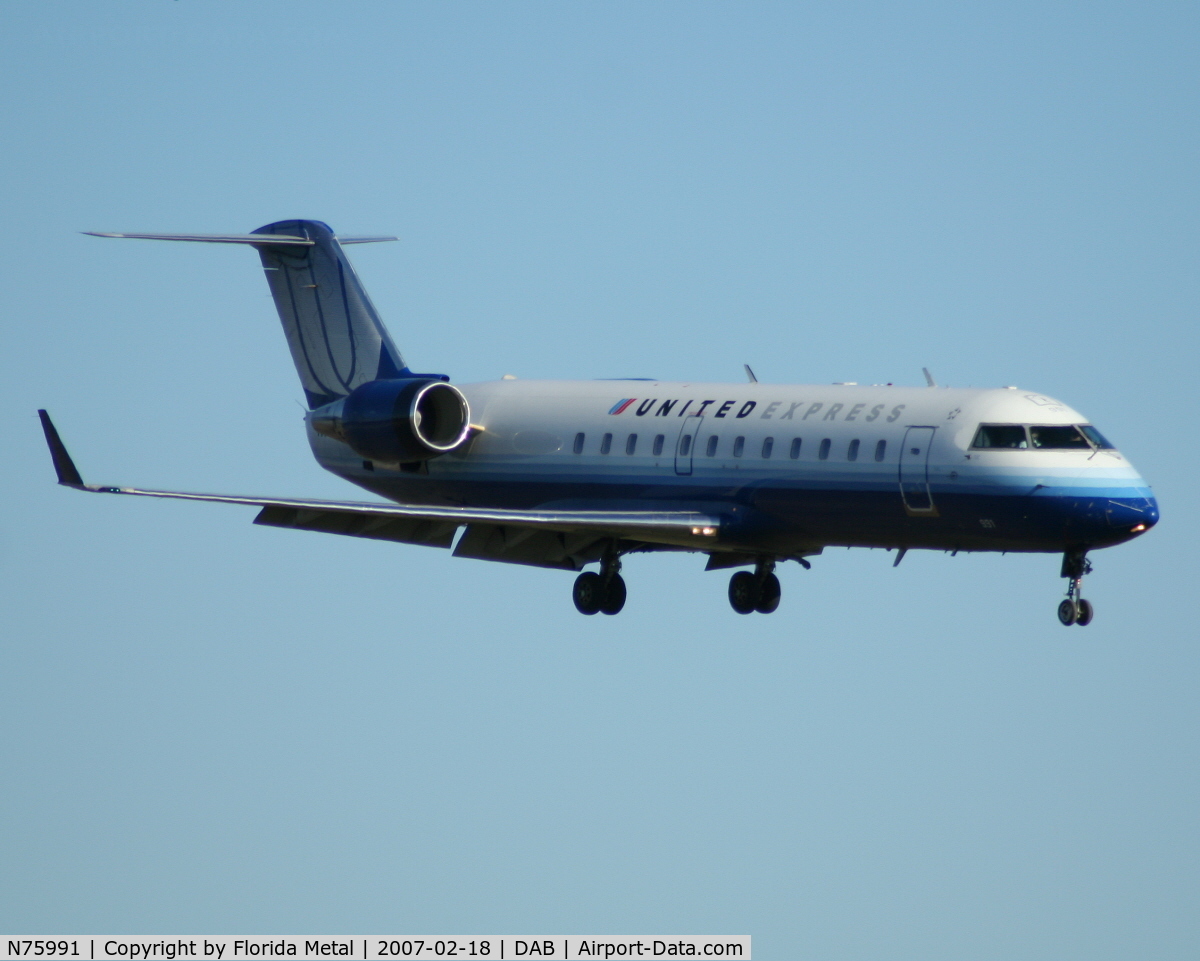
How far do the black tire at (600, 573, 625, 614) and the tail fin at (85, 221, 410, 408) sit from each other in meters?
6.89

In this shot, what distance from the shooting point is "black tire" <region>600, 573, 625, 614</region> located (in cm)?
4700

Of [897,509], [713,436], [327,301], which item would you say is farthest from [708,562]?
[327,301]

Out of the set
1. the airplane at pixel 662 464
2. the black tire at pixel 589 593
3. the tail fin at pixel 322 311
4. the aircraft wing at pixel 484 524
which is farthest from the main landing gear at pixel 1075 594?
the tail fin at pixel 322 311

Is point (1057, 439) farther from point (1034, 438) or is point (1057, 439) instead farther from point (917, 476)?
point (917, 476)

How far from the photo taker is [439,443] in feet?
157

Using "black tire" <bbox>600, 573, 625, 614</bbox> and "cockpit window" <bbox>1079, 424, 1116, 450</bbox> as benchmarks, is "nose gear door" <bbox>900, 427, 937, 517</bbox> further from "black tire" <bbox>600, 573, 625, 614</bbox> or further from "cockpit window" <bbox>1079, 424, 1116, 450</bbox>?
"black tire" <bbox>600, 573, 625, 614</bbox>

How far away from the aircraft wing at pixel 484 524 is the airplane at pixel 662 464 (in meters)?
0.05

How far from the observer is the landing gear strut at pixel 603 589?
1847 inches

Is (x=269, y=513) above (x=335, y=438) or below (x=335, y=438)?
below

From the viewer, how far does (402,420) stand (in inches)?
1849

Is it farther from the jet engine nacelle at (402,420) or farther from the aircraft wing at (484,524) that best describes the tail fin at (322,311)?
the aircraft wing at (484,524)

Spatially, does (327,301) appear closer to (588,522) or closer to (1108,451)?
(588,522)

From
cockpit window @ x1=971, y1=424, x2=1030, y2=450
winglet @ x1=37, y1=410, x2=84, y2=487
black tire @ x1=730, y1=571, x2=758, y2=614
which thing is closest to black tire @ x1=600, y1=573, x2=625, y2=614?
black tire @ x1=730, y1=571, x2=758, y2=614

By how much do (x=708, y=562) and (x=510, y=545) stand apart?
3854mm
